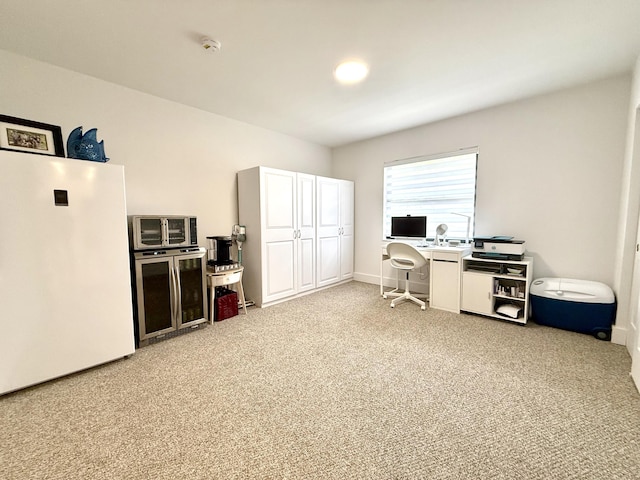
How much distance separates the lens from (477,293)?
10.8 feet

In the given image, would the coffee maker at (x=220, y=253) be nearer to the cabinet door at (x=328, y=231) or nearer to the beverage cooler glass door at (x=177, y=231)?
the beverage cooler glass door at (x=177, y=231)

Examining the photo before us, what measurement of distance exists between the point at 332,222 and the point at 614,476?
12.7 ft

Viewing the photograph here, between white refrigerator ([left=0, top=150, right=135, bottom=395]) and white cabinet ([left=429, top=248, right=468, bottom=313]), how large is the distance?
11.5 feet

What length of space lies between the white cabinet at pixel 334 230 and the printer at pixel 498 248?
7.21 feet

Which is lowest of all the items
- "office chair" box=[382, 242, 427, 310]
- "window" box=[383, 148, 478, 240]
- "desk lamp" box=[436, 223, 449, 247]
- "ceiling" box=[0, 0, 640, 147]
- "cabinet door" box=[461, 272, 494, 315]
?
"cabinet door" box=[461, 272, 494, 315]

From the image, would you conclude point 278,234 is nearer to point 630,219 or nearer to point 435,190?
point 435,190

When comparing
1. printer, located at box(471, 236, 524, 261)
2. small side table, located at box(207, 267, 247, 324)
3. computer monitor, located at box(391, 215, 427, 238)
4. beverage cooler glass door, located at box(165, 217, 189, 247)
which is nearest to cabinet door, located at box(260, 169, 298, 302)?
small side table, located at box(207, 267, 247, 324)

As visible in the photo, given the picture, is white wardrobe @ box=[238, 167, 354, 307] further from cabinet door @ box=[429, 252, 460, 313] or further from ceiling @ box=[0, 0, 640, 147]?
cabinet door @ box=[429, 252, 460, 313]

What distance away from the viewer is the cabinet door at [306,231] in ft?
13.4

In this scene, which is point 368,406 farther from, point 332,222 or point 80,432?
point 332,222

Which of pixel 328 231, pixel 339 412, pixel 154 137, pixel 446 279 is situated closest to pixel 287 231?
pixel 328 231

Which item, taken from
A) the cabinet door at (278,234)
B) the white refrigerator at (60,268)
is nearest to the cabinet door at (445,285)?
the cabinet door at (278,234)

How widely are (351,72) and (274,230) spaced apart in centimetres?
215

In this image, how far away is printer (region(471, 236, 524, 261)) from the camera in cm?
302
